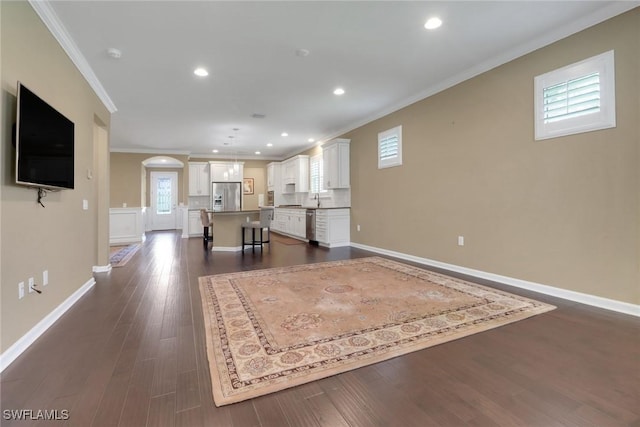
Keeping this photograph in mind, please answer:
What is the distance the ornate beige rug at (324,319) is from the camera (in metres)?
1.80

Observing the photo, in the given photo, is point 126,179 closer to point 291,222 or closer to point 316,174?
point 291,222

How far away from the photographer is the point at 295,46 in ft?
10.5

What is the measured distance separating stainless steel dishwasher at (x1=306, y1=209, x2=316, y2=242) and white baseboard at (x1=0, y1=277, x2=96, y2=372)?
463cm

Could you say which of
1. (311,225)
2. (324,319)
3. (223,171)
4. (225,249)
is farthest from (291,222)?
(324,319)

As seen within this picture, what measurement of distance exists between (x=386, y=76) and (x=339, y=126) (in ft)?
8.80

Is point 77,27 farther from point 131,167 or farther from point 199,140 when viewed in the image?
point 131,167

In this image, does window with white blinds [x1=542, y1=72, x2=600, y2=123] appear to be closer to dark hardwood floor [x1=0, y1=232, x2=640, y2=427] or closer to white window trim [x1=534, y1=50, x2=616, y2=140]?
white window trim [x1=534, y1=50, x2=616, y2=140]

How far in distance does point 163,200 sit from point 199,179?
2444mm

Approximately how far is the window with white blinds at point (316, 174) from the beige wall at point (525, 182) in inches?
115

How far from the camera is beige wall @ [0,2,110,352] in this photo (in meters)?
1.93

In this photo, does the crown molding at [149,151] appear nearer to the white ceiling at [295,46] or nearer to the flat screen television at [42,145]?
the white ceiling at [295,46]

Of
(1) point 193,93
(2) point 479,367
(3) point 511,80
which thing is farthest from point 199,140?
(2) point 479,367

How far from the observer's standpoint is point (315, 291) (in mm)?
3324

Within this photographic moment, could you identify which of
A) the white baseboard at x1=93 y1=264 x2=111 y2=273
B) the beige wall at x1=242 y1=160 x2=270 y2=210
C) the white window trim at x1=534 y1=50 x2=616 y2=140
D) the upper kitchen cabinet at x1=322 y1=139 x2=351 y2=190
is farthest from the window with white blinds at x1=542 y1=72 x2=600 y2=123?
the beige wall at x1=242 y1=160 x2=270 y2=210
